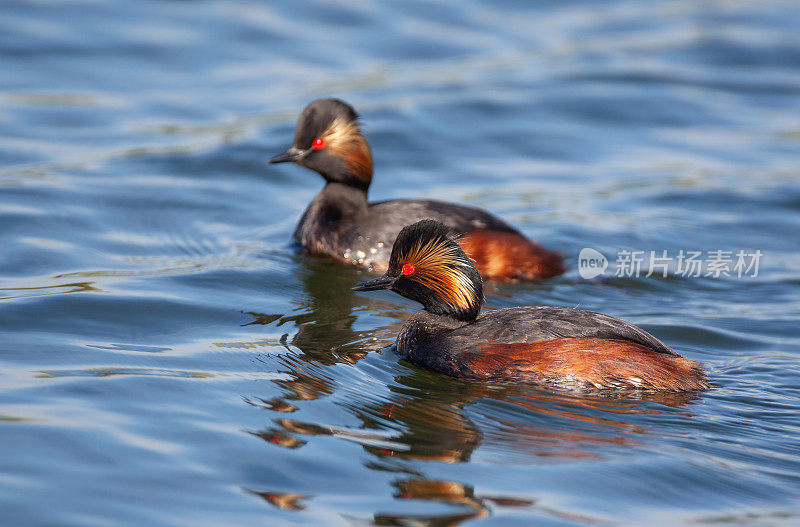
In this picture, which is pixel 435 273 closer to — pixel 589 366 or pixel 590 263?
pixel 589 366

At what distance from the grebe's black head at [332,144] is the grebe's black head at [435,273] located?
9.95ft

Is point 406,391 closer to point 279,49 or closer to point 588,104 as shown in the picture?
point 588,104

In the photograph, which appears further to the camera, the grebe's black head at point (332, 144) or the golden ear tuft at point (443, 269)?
the grebe's black head at point (332, 144)

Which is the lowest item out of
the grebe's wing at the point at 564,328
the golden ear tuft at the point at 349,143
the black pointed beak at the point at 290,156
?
the grebe's wing at the point at 564,328

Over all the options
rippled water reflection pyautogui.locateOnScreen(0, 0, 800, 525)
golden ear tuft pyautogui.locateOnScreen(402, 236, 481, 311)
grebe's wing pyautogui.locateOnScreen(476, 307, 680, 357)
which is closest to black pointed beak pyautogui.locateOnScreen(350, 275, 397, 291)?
golden ear tuft pyautogui.locateOnScreen(402, 236, 481, 311)

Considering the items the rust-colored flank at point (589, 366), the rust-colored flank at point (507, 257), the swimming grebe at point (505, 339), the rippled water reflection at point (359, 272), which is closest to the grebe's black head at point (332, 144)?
the rippled water reflection at point (359, 272)

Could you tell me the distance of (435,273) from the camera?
7.29m

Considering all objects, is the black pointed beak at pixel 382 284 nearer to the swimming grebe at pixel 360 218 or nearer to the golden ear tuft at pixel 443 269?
the golden ear tuft at pixel 443 269

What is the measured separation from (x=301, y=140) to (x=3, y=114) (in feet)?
17.4

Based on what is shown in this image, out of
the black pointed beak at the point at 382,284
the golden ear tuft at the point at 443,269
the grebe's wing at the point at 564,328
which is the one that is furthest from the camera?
the black pointed beak at the point at 382,284

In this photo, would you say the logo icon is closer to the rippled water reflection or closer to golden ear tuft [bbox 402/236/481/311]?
the rippled water reflection

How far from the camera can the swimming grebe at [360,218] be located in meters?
9.72

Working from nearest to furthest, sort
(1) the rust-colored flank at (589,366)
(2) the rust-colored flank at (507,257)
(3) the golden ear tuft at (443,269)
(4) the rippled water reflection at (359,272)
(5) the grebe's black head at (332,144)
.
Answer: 1. (4) the rippled water reflection at (359,272)
2. (1) the rust-colored flank at (589,366)
3. (3) the golden ear tuft at (443,269)
4. (2) the rust-colored flank at (507,257)
5. (5) the grebe's black head at (332,144)

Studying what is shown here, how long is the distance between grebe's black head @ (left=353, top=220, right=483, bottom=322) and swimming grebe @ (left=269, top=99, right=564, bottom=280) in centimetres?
201
